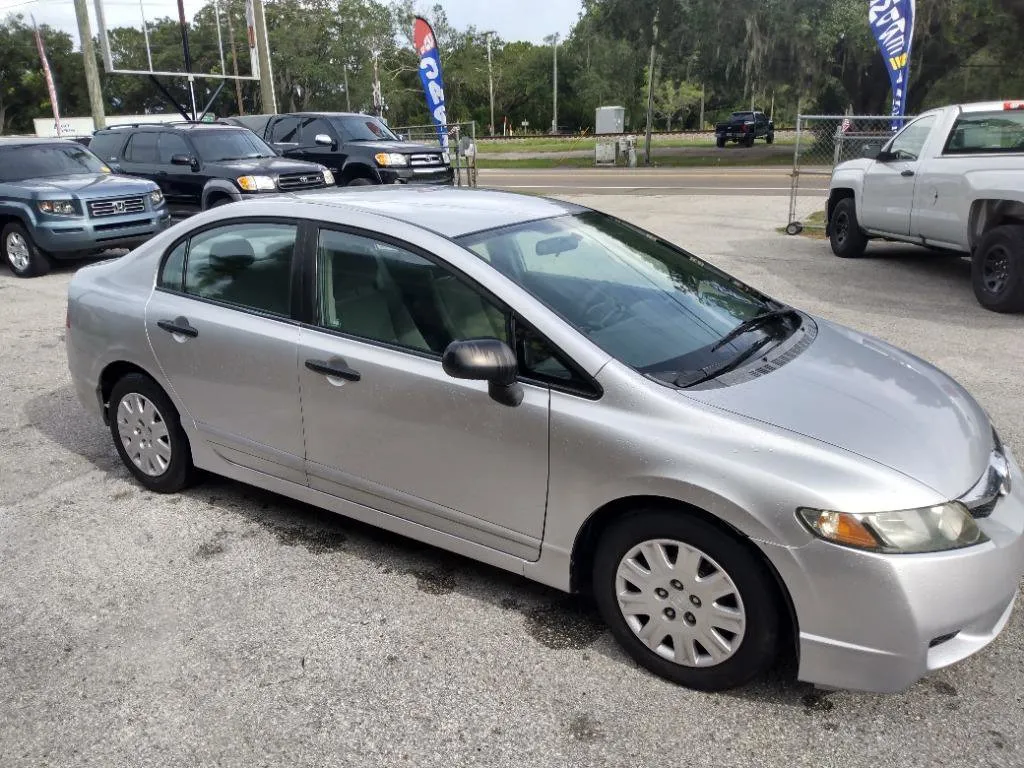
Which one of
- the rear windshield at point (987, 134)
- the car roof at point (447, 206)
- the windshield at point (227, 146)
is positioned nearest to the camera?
the car roof at point (447, 206)

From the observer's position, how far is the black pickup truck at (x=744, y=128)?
39.6m

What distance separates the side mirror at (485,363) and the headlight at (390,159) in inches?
509

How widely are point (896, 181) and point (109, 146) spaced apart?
11.9 meters

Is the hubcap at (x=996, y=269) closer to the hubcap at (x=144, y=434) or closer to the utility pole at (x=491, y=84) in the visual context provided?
the hubcap at (x=144, y=434)

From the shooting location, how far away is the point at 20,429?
5449 mm

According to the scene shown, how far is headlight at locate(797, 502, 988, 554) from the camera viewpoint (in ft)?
7.94

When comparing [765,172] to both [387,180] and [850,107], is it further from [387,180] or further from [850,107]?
[387,180]

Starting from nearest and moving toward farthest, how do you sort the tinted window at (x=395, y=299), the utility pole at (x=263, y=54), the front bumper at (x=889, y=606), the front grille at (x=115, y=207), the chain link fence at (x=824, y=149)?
the front bumper at (x=889, y=606) < the tinted window at (x=395, y=299) < the front grille at (x=115, y=207) < the chain link fence at (x=824, y=149) < the utility pole at (x=263, y=54)

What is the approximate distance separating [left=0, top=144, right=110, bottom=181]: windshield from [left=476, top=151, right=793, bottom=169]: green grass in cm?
2315

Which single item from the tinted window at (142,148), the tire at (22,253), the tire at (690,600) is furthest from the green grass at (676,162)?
the tire at (690,600)

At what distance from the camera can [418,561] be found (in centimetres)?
370

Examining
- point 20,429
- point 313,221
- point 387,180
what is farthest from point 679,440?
point 387,180

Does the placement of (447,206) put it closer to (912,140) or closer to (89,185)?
(912,140)

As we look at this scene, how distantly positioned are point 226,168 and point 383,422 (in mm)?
10742
